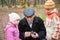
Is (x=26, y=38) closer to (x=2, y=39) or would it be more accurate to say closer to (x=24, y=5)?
(x=2, y=39)

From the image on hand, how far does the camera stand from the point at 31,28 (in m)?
5.91

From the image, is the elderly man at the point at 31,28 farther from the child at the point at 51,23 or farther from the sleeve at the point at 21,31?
the child at the point at 51,23

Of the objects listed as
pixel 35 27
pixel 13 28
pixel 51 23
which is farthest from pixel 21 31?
pixel 51 23

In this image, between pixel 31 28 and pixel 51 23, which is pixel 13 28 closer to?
pixel 31 28

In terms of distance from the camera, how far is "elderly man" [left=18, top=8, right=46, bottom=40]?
19.1ft

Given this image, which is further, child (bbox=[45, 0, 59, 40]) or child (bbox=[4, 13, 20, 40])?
child (bbox=[45, 0, 59, 40])

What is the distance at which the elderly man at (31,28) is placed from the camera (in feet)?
19.1

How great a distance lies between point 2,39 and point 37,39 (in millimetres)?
4132

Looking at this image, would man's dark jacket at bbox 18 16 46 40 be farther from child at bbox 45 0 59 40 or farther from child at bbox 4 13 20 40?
child at bbox 45 0 59 40

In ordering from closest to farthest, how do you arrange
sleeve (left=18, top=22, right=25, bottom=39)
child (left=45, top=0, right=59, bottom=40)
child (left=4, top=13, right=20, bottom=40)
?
child (left=4, top=13, right=20, bottom=40)
sleeve (left=18, top=22, right=25, bottom=39)
child (left=45, top=0, right=59, bottom=40)

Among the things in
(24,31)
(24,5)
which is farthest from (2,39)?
(24,5)

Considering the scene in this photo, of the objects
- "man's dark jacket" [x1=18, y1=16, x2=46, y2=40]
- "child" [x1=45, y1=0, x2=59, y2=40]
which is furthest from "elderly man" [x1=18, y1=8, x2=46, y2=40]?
"child" [x1=45, y1=0, x2=59, y2=40]

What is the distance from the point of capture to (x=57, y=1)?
55.7ft

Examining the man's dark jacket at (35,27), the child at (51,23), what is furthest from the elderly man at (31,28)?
the child at (51,23)
